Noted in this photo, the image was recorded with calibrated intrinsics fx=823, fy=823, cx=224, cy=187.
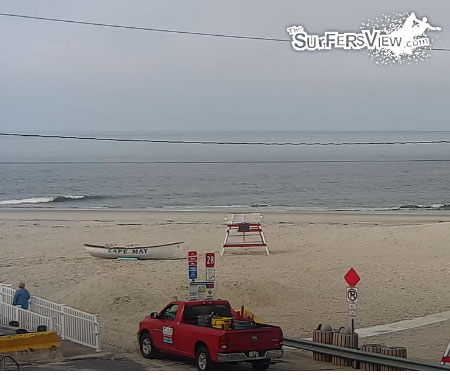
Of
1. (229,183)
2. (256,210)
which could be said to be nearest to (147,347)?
(256,210)

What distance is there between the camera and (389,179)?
83.2m

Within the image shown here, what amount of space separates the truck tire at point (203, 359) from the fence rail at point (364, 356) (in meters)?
2.01

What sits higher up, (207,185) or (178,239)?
(207,185)

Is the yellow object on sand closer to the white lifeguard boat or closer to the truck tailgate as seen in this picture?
the truck tailgate

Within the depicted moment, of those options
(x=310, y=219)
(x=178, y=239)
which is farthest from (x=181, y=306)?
(x=310, y=219)

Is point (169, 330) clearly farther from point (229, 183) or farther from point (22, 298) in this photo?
point (229, 183)

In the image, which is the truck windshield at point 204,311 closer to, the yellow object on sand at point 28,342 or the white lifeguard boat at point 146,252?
the yellow object on sand at point 28,342

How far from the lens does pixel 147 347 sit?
1329 cm

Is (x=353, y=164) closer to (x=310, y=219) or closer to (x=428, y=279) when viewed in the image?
(x=310, y=219)

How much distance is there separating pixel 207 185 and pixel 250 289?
58332 millimetres

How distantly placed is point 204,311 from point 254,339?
145 cm

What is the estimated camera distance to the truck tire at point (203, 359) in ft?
37.9

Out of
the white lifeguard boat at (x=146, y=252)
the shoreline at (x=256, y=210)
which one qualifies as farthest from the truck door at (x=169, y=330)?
the shoreline at (x=256, y=210)

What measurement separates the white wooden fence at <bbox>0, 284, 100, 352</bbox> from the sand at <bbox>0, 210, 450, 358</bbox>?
75 cm
